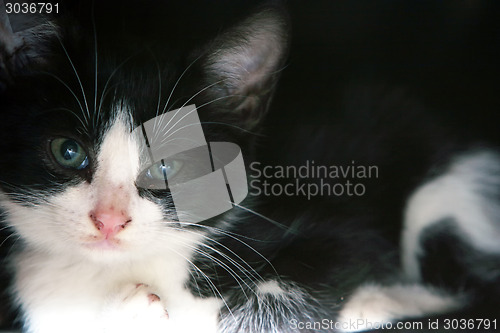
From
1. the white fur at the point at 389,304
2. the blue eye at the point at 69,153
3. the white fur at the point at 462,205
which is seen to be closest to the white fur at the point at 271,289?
the white fur at the point at 389,304

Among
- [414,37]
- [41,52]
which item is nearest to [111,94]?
[41,52]

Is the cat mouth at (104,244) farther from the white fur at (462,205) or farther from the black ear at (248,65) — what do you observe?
the white fur at (462,205)

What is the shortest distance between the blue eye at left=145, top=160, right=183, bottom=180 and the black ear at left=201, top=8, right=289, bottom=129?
124 millimetres

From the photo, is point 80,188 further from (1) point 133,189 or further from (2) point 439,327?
(2) point 439,327

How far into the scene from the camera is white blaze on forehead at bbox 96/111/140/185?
2.51ft

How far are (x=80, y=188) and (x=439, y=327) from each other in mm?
671

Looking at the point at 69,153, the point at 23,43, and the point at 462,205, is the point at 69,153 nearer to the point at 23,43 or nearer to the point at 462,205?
the point at 23,43

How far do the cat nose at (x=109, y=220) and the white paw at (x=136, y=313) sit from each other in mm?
126

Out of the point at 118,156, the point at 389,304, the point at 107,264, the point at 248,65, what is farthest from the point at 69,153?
the point at 389,304

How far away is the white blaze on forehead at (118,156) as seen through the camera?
77 cm

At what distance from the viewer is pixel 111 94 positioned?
0.81 metres

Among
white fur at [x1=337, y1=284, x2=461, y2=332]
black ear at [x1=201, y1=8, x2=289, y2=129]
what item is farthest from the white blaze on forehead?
white fur at [x1=337, y1=284, x2=461, y2=332]

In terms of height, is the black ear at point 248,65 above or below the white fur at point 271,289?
above

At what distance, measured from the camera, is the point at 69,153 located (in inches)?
31.0
